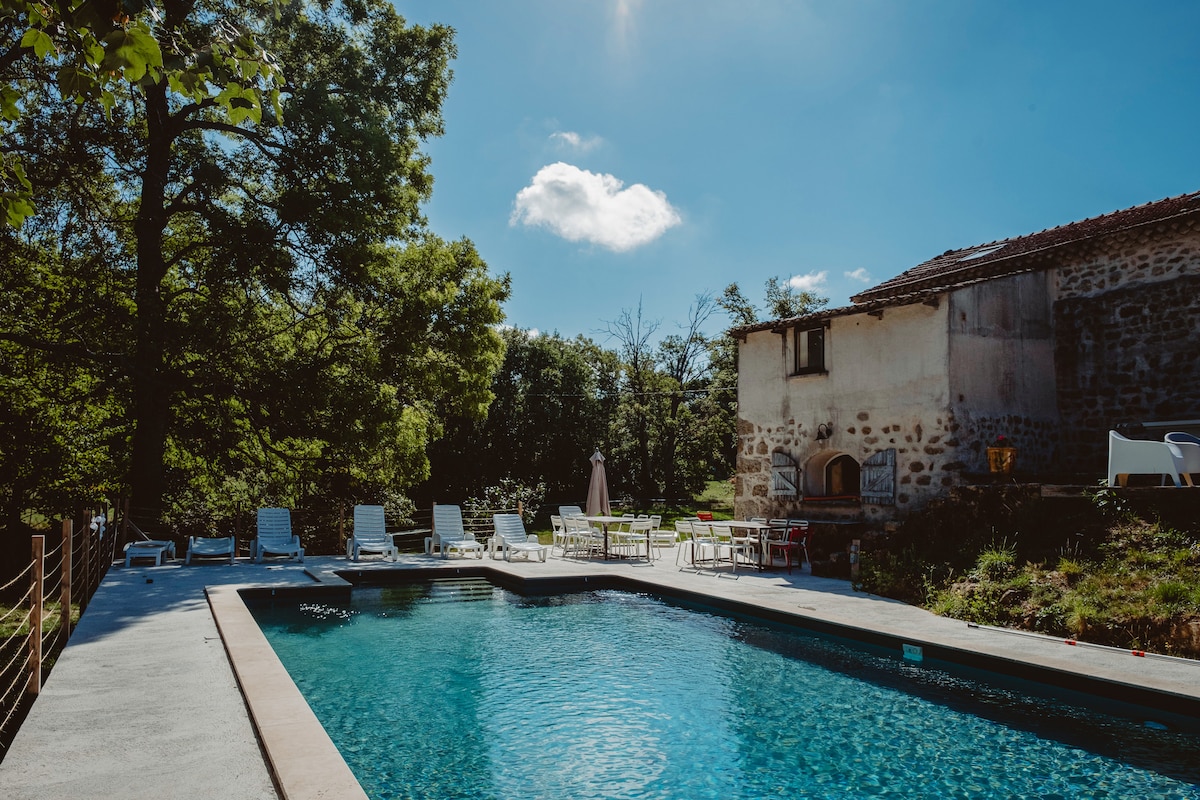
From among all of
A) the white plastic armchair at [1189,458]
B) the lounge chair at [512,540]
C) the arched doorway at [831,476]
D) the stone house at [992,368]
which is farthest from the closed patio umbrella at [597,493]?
the white plastic armchair at [1189,458]

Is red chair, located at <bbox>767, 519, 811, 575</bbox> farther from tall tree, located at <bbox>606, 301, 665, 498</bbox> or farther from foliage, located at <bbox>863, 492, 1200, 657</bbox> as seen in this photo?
tall tree, located at <bbox>606, 301, 665, 498</bbox>

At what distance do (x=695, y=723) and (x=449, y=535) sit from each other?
32.9 ft

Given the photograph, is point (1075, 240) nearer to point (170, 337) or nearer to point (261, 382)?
point (261, 382)

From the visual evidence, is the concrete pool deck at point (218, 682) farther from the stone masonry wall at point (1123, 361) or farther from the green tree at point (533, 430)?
the green tree at point (533, 430)

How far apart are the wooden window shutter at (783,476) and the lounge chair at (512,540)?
461 cm

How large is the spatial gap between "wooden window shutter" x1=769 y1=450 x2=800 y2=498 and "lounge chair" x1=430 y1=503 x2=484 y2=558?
5.86 m

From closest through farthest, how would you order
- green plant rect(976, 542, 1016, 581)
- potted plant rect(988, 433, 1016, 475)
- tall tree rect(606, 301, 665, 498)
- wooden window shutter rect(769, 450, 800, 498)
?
green plant rect(976, 542, 1016, 581) < potted plant rect(988, 433, 1016, 475) < wooden window shutter rect(769, 450, 800, 498) < tall tree rect(606, 301, 665, 498)

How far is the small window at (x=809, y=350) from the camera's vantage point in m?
14.0

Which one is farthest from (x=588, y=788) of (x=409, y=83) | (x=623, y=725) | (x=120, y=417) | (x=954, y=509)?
(x=120, y=417)

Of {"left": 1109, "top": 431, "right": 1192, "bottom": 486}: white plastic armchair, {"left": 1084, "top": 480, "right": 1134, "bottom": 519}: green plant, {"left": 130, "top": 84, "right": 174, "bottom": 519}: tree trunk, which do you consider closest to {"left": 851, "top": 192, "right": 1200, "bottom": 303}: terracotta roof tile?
{"left": 1109, "top": 431, "right": 1192, "bottom": 486}: white plastic armchair

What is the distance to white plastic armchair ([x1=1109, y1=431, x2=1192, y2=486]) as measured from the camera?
9.01 metres

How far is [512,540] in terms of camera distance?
14281 millimetres

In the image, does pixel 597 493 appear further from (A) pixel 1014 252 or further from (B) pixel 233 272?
(A) pixel 1014 252

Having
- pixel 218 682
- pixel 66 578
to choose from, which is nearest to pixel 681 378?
pixel 66 578
